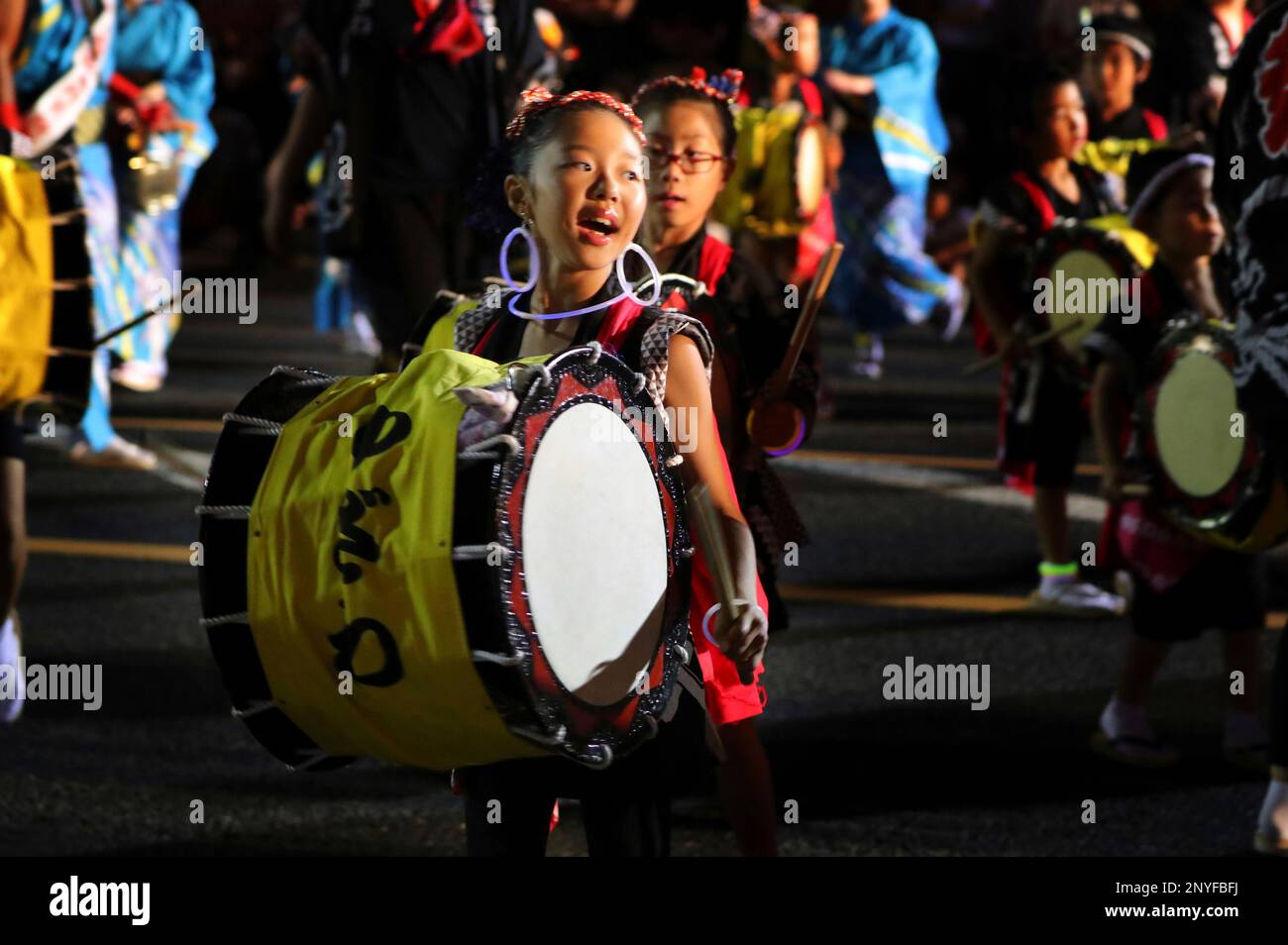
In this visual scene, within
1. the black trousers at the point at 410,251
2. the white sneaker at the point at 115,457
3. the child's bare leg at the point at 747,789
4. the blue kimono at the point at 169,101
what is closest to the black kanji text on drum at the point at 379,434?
the child's bare leg at the point at 747,789

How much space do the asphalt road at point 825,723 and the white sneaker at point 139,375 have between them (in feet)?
6.43

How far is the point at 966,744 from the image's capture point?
5.18 m

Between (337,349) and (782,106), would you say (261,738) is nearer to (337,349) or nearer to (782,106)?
(782,106)

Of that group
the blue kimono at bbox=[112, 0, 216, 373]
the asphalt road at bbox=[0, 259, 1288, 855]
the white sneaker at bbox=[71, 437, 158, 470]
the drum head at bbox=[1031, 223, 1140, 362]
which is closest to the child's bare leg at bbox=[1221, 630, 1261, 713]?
the asphalt road at bbox=[0, 259, 1288, 855]

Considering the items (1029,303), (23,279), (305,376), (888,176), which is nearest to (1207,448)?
(1029,303)

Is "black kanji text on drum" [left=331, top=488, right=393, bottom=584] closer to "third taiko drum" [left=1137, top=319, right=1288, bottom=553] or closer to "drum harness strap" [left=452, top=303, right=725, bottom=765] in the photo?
"drum harness strap" [left=452, top=303, right=725, bottom=765]

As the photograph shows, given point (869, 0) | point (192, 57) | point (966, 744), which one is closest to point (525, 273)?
point (966, 744)

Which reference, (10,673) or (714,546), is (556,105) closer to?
(714,546)

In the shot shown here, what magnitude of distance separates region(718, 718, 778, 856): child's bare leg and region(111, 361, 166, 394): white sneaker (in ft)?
23.7

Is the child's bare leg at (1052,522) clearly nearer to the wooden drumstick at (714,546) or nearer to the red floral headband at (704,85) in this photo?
the red floral headband at (704,85)

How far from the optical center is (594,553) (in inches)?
117

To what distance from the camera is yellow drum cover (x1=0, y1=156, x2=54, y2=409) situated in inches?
175

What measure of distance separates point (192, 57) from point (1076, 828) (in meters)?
6.47

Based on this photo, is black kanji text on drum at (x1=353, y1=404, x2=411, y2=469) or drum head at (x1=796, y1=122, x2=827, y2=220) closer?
black kanji text on drum at (x1=353, y1=404, x2=411, y2=469)
